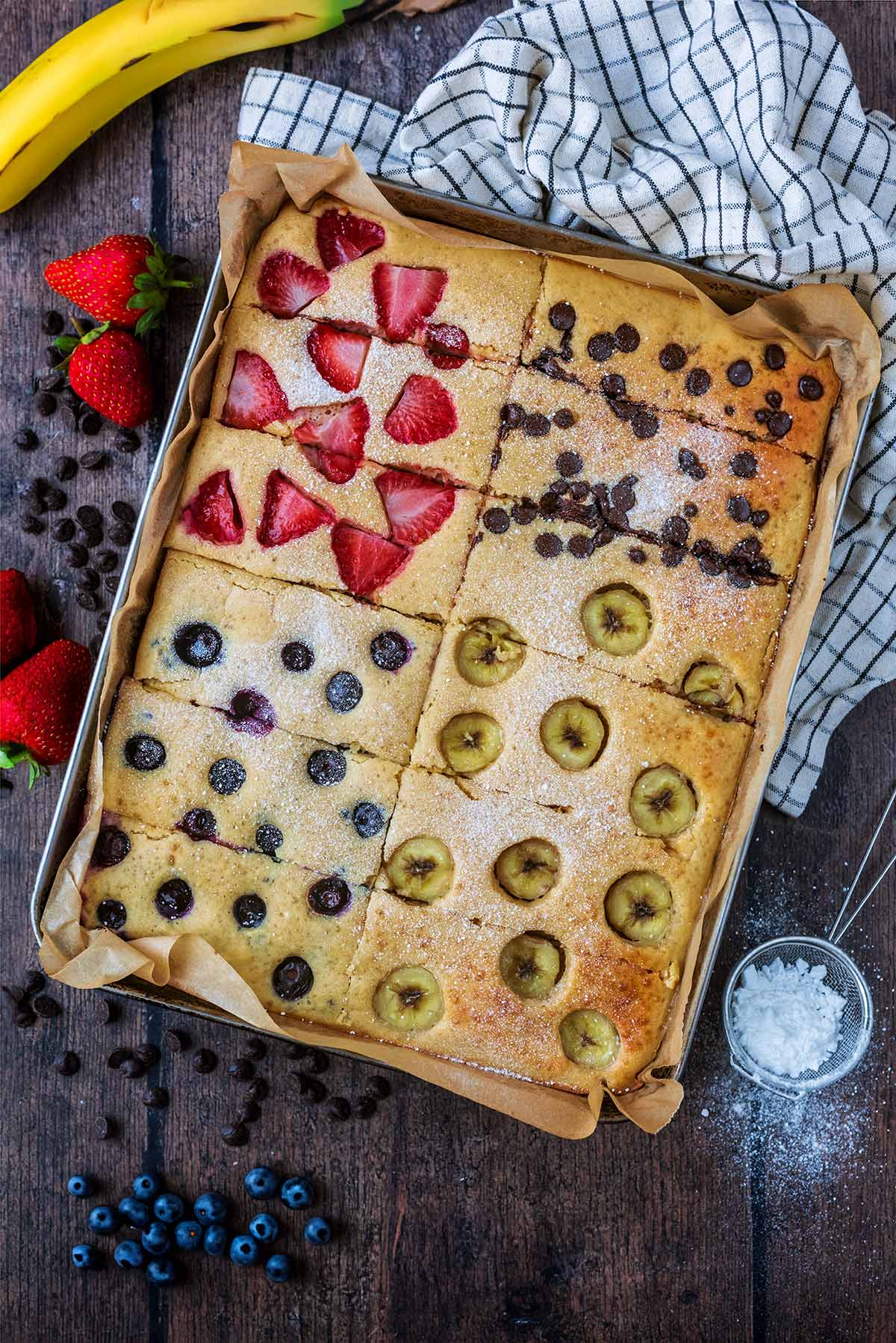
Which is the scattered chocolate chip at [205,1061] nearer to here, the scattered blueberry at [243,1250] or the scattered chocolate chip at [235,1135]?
the scattered chocolate chip at [235,1135]

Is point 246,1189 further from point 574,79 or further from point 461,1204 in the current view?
point 574,79

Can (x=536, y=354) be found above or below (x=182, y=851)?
above

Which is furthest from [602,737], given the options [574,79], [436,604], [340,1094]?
[574,79]

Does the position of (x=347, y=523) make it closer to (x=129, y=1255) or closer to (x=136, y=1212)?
(x=136, y=1212)

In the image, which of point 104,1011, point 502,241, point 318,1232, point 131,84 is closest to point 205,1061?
point 104,1011

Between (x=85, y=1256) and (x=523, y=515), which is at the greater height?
(x=523, y=515)

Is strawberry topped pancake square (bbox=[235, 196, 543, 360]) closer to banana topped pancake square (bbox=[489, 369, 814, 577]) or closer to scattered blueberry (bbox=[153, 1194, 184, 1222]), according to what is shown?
banana topped pancake square (bbox=[489, 369, 814, 577])
